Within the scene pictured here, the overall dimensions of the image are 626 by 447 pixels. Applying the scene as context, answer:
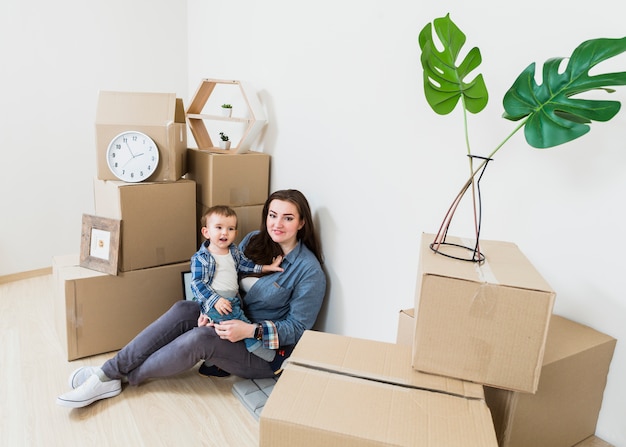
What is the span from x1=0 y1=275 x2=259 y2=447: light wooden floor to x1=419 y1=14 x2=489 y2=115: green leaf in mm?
1306

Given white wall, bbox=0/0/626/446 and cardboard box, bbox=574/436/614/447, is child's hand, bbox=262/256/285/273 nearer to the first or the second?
white wall, bbox=0/0/626/446

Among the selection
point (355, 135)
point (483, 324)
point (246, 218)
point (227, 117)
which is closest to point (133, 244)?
point (246, 218)

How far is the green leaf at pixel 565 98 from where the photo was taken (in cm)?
92

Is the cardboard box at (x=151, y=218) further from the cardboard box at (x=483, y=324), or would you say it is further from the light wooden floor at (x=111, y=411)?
the cardboard box at (x=483, y=324)

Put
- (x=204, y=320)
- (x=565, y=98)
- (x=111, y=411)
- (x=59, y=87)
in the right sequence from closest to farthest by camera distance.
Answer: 1. (x=565, y=98)
2. (x=111, y=411)
3. (x=204, y=320)
4. (x=59, y=87)

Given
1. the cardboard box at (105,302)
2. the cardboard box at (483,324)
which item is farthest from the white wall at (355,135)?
the cardboard box at (105,302)

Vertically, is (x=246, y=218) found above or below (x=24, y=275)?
above

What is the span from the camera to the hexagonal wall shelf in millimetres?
2338

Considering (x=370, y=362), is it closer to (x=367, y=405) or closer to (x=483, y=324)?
(x=367, y=405)

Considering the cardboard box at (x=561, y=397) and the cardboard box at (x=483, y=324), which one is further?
the cardboard box at (x=561, y=397)

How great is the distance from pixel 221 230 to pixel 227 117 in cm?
68

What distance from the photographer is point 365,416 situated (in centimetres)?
85

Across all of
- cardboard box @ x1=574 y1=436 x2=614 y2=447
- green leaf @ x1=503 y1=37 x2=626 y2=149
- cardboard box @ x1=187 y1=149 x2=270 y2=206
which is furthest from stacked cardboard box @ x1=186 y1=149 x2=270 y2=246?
cardboard box @ x1=574 y1=436 x2=614 y2=447

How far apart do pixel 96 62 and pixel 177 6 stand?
66cm
